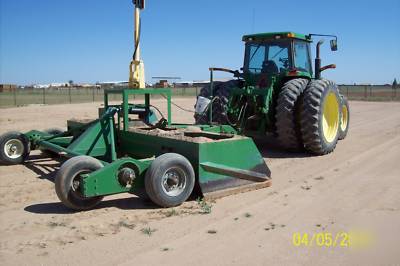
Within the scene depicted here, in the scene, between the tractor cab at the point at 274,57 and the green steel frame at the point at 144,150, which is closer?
the green steel frame at the point at 144,150

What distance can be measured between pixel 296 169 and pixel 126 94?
2856 millimetres

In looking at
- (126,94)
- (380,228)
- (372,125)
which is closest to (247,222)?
(380,228)

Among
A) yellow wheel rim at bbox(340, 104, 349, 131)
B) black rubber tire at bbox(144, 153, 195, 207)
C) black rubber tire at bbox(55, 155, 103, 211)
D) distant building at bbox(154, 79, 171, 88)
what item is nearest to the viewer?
black rubber tire at bbox(55, 155, 103, 211)

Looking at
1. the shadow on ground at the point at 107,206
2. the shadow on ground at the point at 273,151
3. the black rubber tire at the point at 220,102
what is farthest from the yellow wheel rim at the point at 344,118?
the shadow on ground at the point at 107,206

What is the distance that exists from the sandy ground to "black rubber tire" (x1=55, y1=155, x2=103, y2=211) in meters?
0.10

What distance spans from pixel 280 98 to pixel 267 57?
4.94 ft

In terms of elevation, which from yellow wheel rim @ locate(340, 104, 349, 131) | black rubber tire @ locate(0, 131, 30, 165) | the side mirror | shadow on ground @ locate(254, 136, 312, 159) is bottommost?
shadow on ground @ locate(254, 136, 312, 159)

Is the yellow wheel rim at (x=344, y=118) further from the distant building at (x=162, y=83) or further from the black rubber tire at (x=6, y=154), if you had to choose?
the black rubber tire at (x=6, y=154)

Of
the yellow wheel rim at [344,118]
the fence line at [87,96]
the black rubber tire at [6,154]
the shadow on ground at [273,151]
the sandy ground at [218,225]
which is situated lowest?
the sandy ground at [218,225]

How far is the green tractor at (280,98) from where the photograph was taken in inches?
302

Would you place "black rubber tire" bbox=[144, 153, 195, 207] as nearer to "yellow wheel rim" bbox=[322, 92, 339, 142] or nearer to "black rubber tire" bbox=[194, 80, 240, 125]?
"black rubber tire" bbox=[194, 80, 240, 125]

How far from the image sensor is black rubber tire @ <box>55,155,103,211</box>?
14.5 ft

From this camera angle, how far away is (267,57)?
8914 millimetres

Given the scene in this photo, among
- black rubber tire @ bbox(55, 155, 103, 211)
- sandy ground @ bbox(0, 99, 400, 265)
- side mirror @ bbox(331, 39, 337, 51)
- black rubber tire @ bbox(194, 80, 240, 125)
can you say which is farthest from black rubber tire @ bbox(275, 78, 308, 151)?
black rubber tire @ bbox(55, 155, 103, 211)
